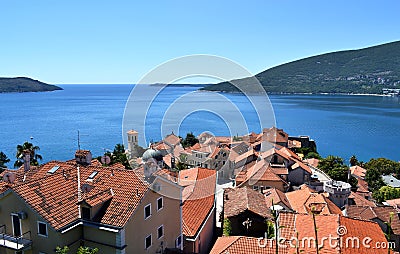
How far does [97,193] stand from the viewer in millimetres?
13078

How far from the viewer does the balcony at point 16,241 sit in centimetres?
1223

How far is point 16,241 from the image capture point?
12.4 meters

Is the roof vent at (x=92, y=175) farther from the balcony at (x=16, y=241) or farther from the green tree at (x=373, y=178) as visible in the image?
the green tree at (x=373, y=178)

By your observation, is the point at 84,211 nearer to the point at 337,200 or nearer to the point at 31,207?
the point at 31,207

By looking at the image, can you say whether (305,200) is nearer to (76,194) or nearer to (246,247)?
(246,247)

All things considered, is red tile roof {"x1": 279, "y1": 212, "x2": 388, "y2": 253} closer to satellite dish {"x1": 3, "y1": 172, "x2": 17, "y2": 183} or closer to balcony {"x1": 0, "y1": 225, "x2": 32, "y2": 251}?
balcony {"x1": 0, "y1": 225, "x2": 32, "y2": 251}

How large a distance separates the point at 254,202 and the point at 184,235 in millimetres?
6999

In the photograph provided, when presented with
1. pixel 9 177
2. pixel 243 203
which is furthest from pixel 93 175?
pixel 243 203

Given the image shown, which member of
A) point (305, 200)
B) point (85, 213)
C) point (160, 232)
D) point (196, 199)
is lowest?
point (305, 200)

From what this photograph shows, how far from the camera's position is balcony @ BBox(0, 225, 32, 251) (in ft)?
40.1

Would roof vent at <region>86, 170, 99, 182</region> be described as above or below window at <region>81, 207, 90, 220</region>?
above

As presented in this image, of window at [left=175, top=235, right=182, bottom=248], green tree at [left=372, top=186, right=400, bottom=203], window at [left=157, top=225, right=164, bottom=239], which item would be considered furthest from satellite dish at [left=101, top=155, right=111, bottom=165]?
green tree at [left=372, top=186, right=400, bottom=203]

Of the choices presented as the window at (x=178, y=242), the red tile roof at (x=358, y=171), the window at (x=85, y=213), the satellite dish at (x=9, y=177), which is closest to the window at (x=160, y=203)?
the window at (x=178, y=242)

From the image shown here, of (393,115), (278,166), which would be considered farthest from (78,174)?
(393,115)
